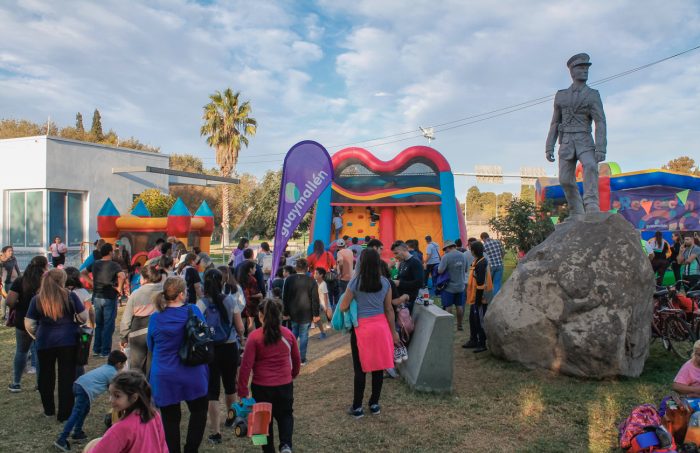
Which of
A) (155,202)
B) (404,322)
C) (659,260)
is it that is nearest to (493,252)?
(404,322)

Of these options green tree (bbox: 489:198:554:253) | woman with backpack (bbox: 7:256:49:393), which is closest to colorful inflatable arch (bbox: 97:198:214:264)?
green tree (bbox: 489:198:554:253)

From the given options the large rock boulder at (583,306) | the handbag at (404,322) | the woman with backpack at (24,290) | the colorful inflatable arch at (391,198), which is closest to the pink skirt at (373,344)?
the handbag at (404,322)

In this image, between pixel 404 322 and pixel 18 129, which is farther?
pixel 18 129

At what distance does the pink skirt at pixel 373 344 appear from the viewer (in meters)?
5.19

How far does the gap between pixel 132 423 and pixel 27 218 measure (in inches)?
826

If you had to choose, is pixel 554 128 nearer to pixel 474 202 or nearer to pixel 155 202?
pixel 155 202

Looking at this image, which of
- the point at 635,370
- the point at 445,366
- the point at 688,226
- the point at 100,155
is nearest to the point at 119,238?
the point at 100,155

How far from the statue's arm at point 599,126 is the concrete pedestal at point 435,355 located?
3.44 metres

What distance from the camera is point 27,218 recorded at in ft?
66.5

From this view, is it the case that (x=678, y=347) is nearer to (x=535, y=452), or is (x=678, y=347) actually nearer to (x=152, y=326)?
(x=535, y=452)

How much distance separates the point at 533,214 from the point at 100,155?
17587 millimetres

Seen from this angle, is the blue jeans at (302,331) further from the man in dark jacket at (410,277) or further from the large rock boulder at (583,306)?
the large rock boulder at (583,306)

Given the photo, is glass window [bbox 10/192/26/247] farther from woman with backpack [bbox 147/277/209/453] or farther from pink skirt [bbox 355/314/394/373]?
woman with backpack [bbox 147/277/209/453]

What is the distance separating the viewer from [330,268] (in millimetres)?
10820
